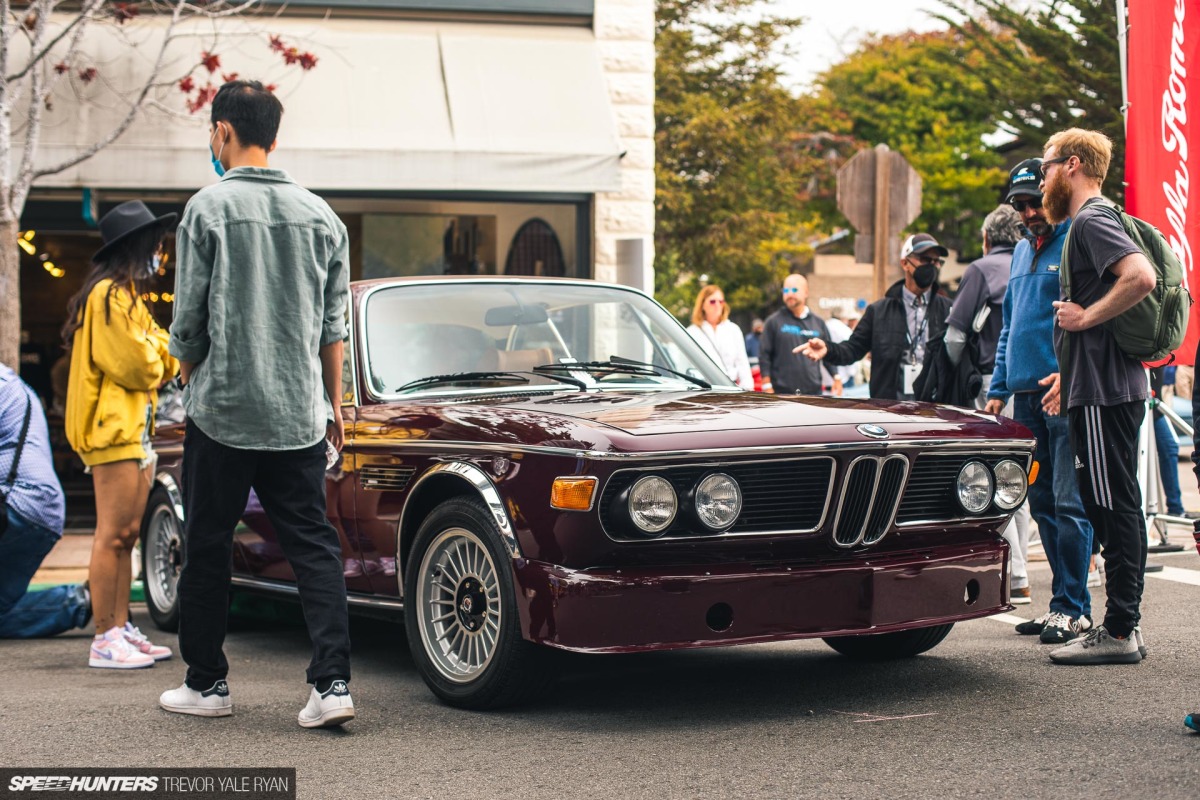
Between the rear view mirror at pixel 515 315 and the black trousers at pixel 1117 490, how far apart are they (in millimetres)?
2208

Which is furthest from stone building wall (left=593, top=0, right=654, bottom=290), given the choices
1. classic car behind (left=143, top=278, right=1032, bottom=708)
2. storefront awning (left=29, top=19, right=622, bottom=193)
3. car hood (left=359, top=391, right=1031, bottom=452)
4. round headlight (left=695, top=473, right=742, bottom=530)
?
round headlight (left=695, top=473, right=742, bottom=530)

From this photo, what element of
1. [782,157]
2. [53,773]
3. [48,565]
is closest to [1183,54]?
[53,773]

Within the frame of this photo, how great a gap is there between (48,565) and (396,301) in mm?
4586

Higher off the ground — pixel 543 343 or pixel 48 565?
pixel 543 343

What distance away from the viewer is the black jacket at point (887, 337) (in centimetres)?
837

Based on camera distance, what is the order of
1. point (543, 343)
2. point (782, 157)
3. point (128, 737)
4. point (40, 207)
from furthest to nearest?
1. point (782, 157)
2. point (40, 207)
3. point (543, 343)
4. point (128, 737)

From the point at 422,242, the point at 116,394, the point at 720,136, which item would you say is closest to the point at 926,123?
the point at 720,136

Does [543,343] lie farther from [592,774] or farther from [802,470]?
[592,774]

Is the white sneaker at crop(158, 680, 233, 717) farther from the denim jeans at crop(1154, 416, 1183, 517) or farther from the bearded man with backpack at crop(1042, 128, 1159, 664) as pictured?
the denim jeans at crop(1154, 416, 1183, 517)

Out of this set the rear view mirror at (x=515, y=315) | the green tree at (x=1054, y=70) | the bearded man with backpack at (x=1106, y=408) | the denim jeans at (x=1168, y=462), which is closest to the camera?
the bearded man with backpack at (x=1106, y=408)

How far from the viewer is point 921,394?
7.79 metres

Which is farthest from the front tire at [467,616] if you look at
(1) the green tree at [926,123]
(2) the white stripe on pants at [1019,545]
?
(1) the green tree at [926,123]

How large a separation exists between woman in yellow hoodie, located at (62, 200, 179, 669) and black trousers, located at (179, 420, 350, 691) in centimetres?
141

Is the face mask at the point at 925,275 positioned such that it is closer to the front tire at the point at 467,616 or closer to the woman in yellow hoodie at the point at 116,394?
the front tire at the point at 467,616
